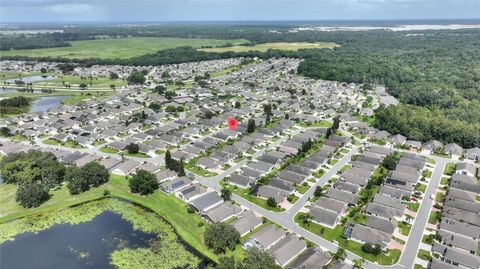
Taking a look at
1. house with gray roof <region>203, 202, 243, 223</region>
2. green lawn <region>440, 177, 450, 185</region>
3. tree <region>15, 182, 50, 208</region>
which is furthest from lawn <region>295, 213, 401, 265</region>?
tree <region>15, 182, 50, 208</region>

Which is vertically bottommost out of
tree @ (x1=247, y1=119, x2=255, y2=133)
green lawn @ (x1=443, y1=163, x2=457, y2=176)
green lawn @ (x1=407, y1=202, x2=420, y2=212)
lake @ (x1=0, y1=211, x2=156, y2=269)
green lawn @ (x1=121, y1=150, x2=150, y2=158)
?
lake @ (x1=0, y1=211, x2=156, y2=269)

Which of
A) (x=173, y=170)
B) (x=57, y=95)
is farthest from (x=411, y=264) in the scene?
(x=57, y=95)

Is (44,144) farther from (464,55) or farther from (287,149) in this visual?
(464,55)

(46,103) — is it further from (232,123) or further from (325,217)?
(325,217)

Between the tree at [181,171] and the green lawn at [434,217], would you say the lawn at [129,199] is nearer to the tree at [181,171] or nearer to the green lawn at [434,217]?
the tree at [181,171]

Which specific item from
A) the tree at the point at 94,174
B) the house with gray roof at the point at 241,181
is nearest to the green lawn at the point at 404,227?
the house with gray roof at the point at 241,181

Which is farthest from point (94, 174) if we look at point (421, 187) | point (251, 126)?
point (421, 187)

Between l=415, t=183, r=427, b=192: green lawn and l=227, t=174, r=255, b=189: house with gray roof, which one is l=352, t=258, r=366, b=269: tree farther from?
l=415, t=183, r=427, b=192: green lawn
